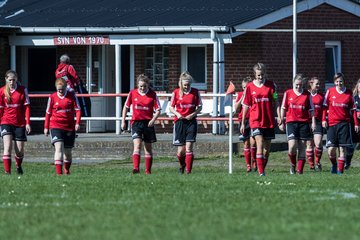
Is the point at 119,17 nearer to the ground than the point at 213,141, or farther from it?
farther from it

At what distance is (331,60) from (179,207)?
20.0 metres

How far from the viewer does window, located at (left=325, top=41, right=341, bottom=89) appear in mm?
31375

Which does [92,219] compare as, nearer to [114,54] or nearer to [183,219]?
[183,219]

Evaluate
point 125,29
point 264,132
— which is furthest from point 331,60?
point 264,132

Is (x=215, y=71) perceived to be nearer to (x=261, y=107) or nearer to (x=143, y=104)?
(x=143, y=104)

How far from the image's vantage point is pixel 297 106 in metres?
19.6

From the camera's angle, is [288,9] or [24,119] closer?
[24,119]

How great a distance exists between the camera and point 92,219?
1119 centimetres

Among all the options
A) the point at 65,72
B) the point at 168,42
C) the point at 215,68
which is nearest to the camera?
the point at 65,72

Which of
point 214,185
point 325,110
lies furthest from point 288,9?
point 214,185

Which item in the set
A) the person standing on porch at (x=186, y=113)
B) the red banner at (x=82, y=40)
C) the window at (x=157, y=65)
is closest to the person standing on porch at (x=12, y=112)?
the person standing on porch at (x=186, y=113)

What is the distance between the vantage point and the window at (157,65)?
1194 inches

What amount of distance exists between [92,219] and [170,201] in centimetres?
177

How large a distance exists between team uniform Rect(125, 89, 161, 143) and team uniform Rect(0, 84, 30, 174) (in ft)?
5.66
